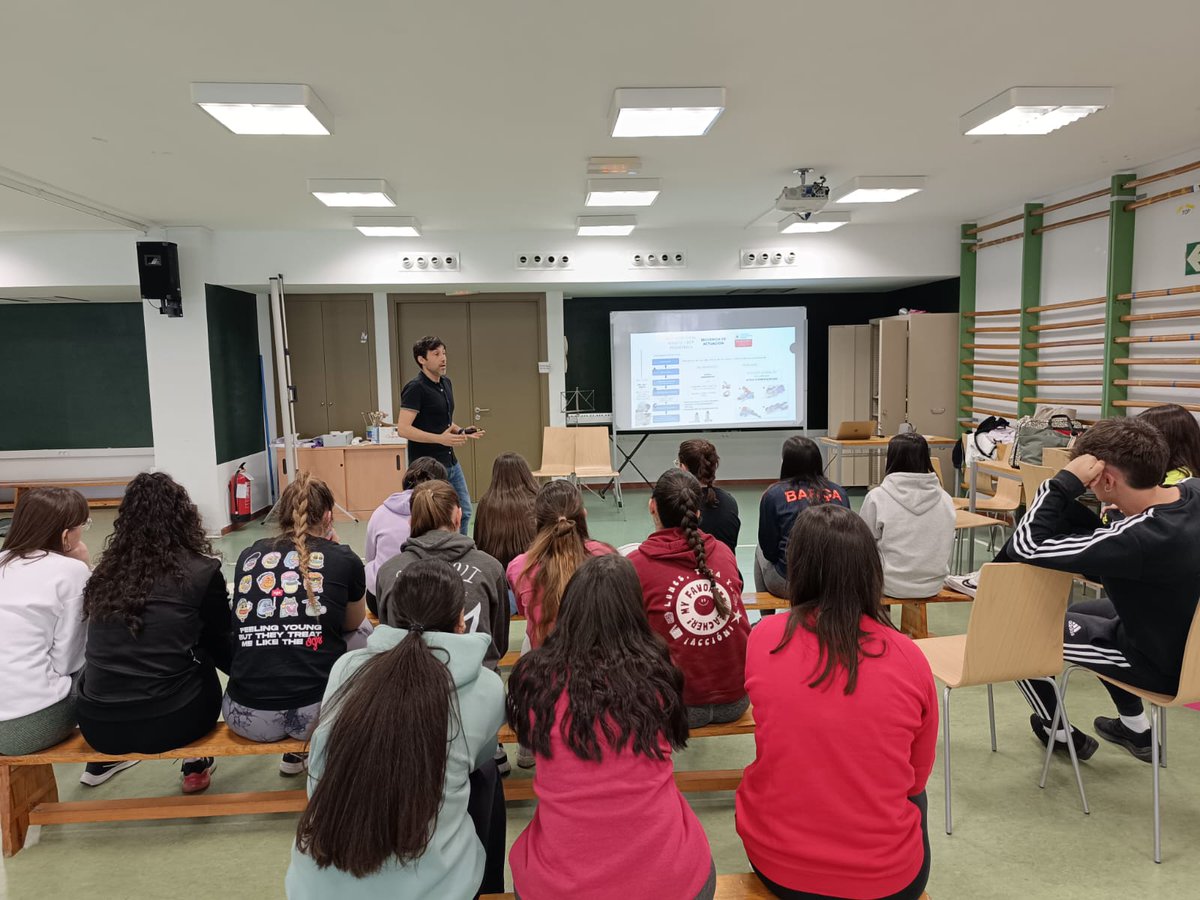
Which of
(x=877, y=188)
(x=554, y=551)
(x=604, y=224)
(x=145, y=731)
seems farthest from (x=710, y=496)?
(x=604, y=224)

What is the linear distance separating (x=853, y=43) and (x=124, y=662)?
3.38 metres

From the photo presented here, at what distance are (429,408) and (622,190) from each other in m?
2.00

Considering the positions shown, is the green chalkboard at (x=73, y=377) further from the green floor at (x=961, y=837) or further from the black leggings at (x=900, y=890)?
the black leggings at (x=900, y=890)

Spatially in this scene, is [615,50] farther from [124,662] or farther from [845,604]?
[124,662]

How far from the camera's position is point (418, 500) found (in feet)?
8.69

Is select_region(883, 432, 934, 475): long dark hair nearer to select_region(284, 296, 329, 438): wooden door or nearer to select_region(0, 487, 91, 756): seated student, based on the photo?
select_region(0, 487, 91, 756): seated student

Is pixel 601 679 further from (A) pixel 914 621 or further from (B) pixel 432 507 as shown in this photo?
(A) pixel 914 621

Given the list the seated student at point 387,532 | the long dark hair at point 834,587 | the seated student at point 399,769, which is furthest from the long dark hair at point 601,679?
the seated student at point 387,532

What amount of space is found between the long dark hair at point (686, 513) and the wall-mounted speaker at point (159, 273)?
5.89 m

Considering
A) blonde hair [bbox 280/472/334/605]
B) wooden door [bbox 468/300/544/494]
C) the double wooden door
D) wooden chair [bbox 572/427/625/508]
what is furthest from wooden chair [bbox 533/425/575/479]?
blonde hair [bbox 280/472/334/605]

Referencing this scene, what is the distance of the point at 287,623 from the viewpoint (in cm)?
232

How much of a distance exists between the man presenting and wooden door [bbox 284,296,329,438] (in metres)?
3.91

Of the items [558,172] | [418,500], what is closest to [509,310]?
[558,172]

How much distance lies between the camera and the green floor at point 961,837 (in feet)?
7.33
